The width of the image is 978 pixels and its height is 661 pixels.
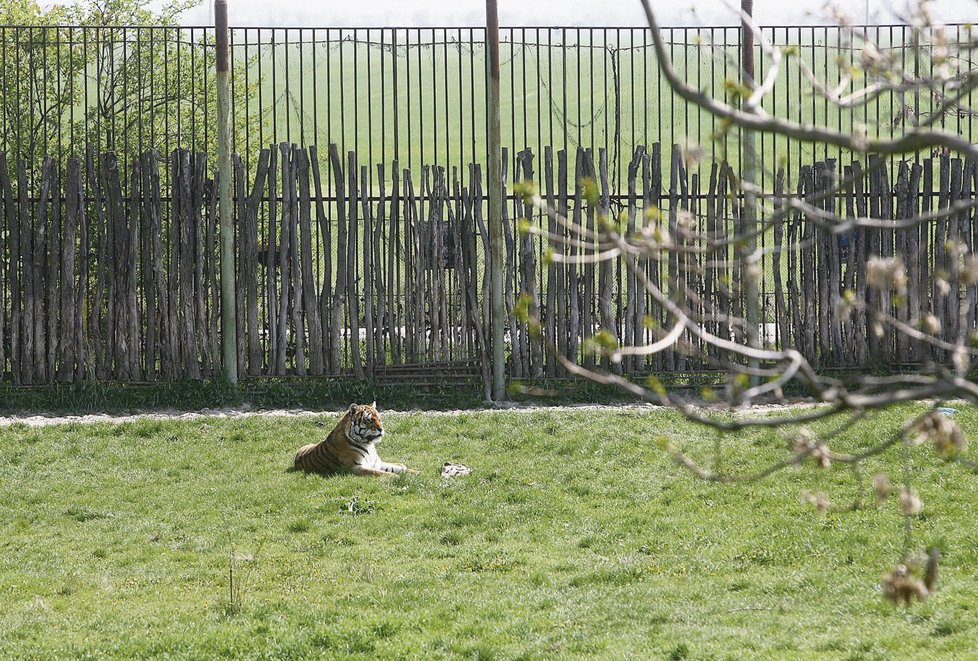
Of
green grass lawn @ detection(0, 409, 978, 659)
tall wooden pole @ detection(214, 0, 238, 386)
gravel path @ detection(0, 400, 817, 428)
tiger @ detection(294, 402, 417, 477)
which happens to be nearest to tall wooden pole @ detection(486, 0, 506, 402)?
gravel path @ detection(0, 400, 817, 428)

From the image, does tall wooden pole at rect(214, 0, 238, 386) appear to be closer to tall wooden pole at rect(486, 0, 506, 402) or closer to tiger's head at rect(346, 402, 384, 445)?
tall wooden pole at rect(486, 0, 506, 402)

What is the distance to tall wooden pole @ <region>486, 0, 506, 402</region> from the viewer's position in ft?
38.3

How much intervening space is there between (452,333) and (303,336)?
1299mm

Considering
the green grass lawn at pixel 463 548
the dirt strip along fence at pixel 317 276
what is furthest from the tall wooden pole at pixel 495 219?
the green grass lawn at pixel 463 548

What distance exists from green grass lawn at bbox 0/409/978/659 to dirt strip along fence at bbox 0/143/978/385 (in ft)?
4.40

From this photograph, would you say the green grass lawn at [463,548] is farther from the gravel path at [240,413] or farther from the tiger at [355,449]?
the gravel path at [240,413]

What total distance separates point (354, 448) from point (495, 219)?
3.30 metres

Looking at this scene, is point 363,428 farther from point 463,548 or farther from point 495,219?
point 495,219

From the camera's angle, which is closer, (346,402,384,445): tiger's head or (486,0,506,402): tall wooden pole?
(346,402,384,445): tiger's head

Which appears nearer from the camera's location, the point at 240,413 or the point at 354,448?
the point at 354,448

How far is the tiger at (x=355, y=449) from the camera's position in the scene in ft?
29.7

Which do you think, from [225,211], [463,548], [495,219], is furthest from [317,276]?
[463,548]

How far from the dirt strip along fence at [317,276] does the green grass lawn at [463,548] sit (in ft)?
4.40

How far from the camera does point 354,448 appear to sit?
908 cm
